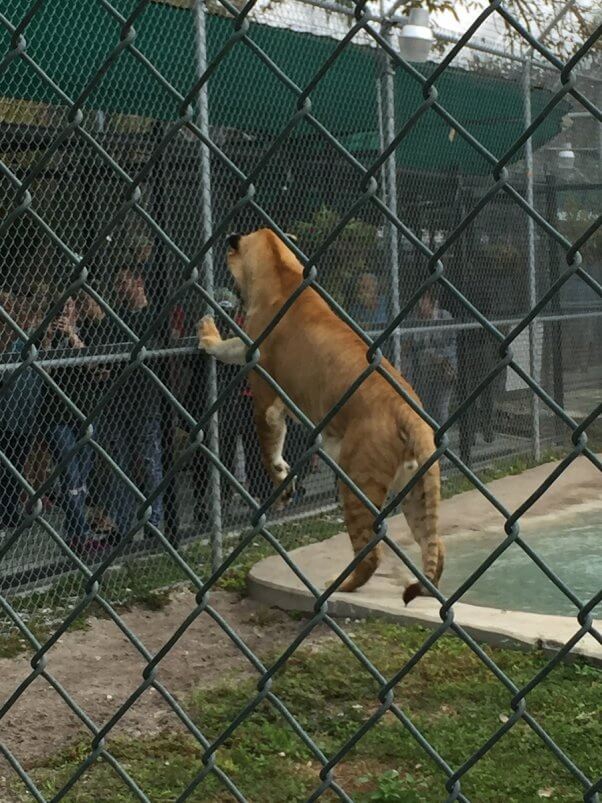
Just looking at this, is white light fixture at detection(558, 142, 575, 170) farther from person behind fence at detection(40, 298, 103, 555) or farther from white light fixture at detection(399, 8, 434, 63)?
person behind fence at detection(40, 298, 103, 555)

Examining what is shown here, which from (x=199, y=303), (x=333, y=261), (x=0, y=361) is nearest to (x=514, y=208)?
(x=333, y=261)

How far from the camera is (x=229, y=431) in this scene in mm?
8383

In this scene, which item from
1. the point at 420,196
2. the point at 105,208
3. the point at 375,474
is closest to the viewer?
the point at 375,474

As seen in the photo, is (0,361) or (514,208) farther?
Answer: (514,208)

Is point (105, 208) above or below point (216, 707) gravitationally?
above

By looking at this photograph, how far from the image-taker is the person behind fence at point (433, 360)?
10031mm

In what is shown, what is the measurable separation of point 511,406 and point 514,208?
6.14 ft

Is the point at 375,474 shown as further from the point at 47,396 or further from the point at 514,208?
the point at 514,208

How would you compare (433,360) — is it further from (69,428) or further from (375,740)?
(375,740)

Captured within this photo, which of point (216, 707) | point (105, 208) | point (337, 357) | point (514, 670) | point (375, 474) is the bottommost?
point (216, 707)

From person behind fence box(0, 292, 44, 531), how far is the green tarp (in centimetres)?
118

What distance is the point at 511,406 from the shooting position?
36.9 ft

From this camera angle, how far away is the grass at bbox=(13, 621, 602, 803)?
14.0ft

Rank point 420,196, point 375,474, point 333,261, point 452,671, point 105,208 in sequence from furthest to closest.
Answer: point 420,196
point 333,261
point 105,208
point 375,474
point 452,671
